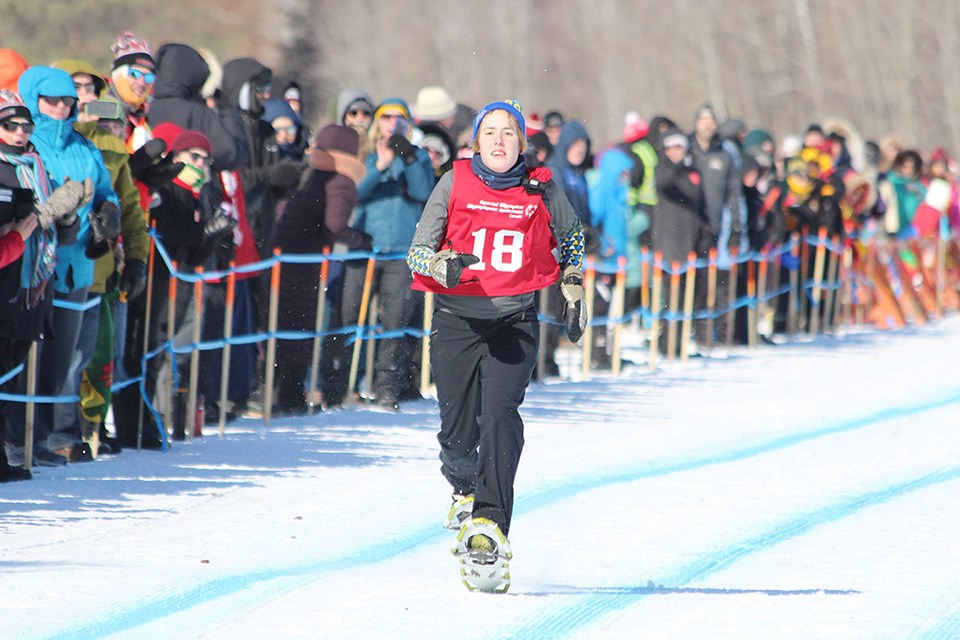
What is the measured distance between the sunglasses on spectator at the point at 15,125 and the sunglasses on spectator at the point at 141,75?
199cm

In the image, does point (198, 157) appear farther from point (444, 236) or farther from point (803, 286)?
point (803, 286)

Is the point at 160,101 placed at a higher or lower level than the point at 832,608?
higher

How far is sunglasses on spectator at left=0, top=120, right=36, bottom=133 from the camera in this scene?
8.86 metres

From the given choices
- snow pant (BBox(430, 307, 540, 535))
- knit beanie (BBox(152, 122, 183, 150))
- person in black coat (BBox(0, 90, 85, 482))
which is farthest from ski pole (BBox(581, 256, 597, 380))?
snow pant (BBox(430, 307, 540, 535))

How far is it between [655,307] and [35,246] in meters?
8.84

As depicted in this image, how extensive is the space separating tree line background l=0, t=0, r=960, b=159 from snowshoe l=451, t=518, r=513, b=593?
32.2 m

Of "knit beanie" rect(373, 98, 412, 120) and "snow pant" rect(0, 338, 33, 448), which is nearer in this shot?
"snow pant" rect(0, 338, 33, 448)

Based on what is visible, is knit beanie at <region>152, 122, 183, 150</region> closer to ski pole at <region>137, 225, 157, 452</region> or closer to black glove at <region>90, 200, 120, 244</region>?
ski pole at <region>137, 225, 157, 452</region>

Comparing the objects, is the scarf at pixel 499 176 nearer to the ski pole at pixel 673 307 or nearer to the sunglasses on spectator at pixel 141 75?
the sunglasses on spectator at pixel 141 75

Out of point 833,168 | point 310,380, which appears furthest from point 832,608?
point 833,168

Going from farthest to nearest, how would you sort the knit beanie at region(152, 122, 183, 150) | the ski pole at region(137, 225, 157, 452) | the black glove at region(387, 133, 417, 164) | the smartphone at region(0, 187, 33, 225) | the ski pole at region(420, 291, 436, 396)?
1. the ski pole at region(420, 291, 436, 396)
2. the black glove at region(387, 133, 417, 164)
3. the knit beanie at region(152, 122, 183, 150)
4. the ski pole at region(137, 225, 157, 452)
5. the smartphone at region(0, 187, 33, 225)

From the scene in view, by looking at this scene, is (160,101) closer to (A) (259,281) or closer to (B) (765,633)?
(A) (259,281)

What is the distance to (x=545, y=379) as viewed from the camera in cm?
1552

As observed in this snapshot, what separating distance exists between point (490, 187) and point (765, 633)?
1991 mm
